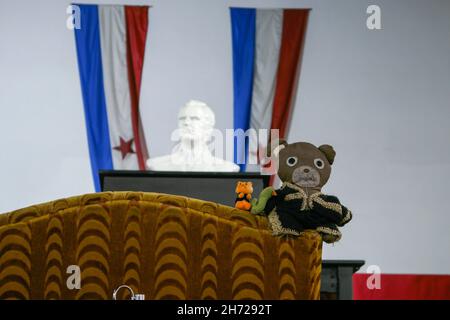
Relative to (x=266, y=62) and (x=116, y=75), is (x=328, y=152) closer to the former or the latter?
(x=266, y=62)

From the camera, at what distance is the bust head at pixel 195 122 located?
5.60m

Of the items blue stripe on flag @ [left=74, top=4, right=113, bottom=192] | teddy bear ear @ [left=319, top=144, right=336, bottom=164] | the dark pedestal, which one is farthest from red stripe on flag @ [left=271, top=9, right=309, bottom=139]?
teddy bear ear @ [left=319, top=144, right=336, bottom=164]

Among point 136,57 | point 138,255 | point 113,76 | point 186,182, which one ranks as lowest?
point 186,182

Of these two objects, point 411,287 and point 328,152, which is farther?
point 411,287

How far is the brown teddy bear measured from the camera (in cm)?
216

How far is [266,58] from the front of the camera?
6.72 metres

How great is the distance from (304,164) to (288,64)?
4311 mm

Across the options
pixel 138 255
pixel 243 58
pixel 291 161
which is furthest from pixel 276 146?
pixel 243 58

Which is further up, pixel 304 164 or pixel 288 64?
pixel 288 64

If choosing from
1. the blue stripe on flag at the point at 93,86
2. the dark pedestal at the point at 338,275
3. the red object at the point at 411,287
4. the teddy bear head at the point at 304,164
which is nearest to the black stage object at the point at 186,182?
the dark pedestal at the point at 338,275

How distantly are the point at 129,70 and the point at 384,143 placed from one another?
2.04 metres

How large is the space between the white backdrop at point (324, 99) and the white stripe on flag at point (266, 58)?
0.17 m

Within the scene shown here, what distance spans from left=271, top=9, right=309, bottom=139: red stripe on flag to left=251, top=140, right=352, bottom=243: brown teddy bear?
414 cm
